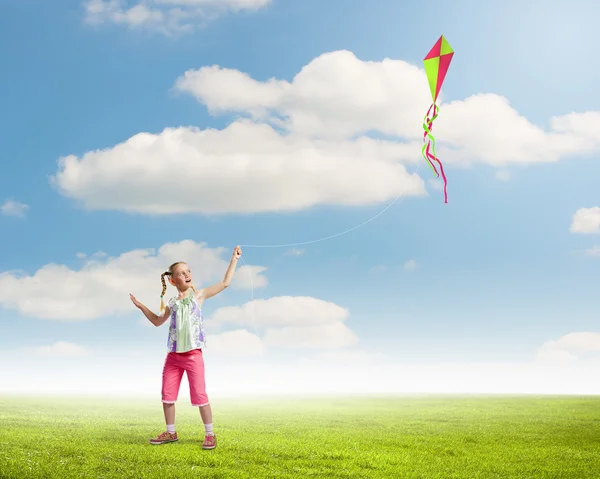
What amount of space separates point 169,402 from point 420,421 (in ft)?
34.5

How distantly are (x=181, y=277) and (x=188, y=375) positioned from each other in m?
1.75

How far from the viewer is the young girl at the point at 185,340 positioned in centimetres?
1103

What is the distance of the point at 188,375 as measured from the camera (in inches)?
440

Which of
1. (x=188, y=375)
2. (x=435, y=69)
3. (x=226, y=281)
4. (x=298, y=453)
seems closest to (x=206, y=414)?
(x=188, y=375)

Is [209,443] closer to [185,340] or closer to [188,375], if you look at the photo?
[188,375]

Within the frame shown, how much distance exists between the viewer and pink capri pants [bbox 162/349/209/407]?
1104cm

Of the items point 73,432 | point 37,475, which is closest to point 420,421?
point 73,432

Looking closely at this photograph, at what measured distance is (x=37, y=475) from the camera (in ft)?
29.0

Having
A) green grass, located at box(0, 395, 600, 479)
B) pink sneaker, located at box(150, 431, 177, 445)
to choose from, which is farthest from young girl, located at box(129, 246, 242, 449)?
green grass, located at box(0, 395, 600, 479)

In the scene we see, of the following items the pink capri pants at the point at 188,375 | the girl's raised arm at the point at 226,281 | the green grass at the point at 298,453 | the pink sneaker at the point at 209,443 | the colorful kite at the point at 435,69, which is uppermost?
the colorful kite at the point at 435,69

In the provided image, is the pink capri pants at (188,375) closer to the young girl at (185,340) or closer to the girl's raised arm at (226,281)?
the young girl at (185,340)

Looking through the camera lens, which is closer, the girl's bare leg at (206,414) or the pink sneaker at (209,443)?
the pink sneaker at (209,443)

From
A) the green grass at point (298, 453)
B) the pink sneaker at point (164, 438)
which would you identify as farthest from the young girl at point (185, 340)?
the green grass at point (298, 453)

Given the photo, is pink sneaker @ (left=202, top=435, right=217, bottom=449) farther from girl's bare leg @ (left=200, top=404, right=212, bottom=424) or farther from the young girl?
girl's bare leg @ (left=200, top=404, right=212, bottom=424)
